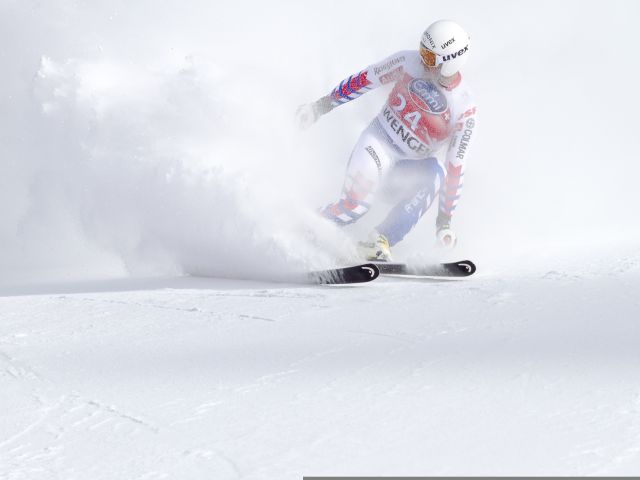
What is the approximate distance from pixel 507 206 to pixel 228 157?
2134 mm

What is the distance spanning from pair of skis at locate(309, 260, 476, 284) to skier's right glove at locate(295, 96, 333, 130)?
1071 mm

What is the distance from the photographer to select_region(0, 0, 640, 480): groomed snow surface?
280cm

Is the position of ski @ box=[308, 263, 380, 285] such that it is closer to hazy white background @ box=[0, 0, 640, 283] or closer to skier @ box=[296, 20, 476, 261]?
hazy white background @ box=[0, 0, 640, 283]

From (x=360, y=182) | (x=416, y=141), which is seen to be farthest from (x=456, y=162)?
(x=360, y=182)

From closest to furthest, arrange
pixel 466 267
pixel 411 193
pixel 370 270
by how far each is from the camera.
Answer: pixel 370 270
pixel 466 267
pixel 411 193

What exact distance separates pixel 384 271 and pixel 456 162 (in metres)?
0.78

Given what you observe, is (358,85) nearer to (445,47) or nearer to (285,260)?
(445,47)

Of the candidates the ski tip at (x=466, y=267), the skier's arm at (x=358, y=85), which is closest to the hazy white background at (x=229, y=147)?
the skier's arm at (x=358, y=85)

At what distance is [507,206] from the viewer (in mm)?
6906

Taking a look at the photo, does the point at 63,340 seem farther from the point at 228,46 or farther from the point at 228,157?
the point at 228,46

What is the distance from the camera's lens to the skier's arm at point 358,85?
5.74 m

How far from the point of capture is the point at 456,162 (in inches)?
220

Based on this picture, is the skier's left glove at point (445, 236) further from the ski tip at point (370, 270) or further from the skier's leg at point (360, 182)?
the ski tip at point (370, 270)

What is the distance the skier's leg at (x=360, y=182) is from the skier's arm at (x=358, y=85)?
355 millimetres
